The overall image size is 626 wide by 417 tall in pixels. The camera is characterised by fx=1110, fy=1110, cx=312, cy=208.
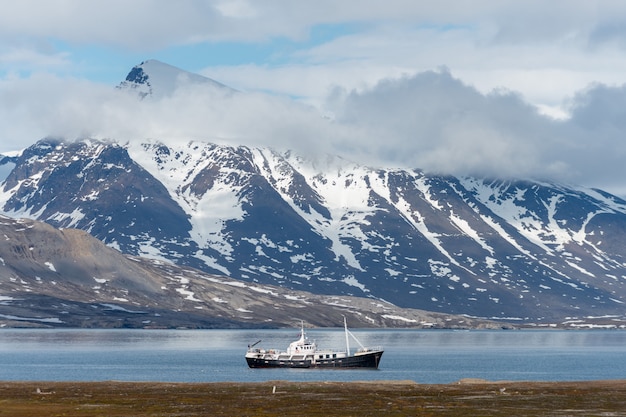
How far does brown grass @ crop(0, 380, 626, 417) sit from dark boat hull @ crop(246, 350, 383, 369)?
5710 cm

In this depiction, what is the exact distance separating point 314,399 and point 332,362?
88.5 meters

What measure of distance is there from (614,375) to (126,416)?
10404 cm

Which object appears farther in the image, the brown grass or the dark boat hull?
the dark boat hull

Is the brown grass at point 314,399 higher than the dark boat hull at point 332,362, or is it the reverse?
the dark boat hull at point 332,362

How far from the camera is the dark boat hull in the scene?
197 m

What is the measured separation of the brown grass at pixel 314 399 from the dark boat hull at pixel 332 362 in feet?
187

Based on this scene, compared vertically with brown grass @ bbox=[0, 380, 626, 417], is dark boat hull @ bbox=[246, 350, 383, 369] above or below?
above

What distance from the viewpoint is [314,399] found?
4326 inches

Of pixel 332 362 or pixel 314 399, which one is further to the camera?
pixel 332 362

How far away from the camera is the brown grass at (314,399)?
94.9m

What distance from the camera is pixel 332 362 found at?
197875 millimetres

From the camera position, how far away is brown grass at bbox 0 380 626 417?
9488cm

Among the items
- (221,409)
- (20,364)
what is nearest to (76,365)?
(20,364)

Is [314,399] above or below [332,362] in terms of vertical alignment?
below
